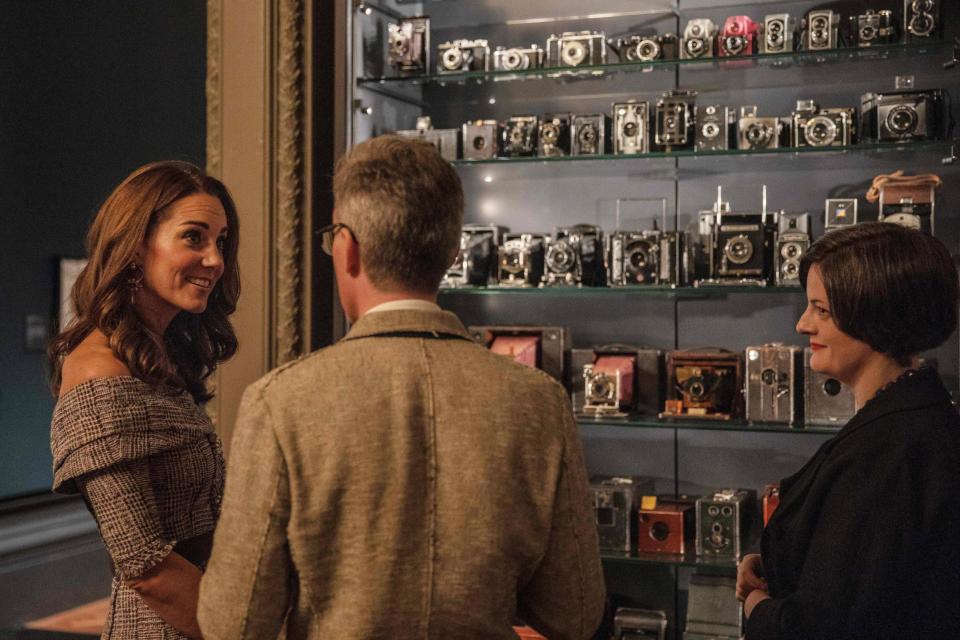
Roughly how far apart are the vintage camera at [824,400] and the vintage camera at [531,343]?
661mm

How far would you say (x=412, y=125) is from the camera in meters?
3.37

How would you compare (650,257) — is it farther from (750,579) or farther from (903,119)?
(750,579)

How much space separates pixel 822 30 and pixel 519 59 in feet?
2.74

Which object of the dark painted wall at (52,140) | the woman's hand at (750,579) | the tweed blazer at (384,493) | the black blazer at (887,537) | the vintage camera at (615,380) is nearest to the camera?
the tweed blazer at (384,493)

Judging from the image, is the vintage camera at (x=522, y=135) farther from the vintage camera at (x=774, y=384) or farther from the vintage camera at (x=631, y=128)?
the vintage camera at (x=774, y=384)

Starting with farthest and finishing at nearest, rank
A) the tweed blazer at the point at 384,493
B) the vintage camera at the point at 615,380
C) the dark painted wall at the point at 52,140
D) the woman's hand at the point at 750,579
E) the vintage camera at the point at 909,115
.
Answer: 1. the dark painted wall at the point at 52,140
2. the vintage camera at the point at 615,380
3. the vintage camera at the point at 909,115
4. the woman's hand at the point at 750,579
5. the tweed blazer at the point at 384,493

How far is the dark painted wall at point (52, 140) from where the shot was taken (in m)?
4.76

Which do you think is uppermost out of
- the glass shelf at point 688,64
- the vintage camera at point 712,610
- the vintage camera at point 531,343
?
the glass shelf at point 688,64

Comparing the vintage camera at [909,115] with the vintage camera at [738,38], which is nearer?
the vintage camera at [909,115]

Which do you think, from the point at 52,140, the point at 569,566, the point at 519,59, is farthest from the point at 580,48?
the point at 52,140

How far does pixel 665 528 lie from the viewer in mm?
2998

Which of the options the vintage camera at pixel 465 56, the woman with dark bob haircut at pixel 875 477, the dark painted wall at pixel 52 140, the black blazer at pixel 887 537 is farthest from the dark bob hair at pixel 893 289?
the dark painted wall at pixel 52 140

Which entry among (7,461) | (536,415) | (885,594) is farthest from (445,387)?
(7,461)

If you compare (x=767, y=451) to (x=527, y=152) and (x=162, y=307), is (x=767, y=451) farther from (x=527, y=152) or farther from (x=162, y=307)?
(x=162, y=307)
